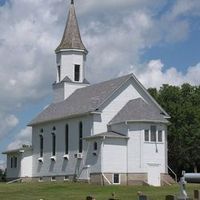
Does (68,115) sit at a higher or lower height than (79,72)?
lower

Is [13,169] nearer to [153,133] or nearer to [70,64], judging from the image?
[70,64]

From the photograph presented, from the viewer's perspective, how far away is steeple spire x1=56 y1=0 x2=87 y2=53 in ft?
247

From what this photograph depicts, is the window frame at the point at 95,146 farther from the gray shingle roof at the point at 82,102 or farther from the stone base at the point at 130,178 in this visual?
the gray shingle roof at the point at 82,102

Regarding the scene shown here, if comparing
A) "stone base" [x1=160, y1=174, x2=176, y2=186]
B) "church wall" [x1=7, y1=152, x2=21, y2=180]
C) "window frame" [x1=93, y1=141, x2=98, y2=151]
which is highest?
"window frame" [x1=93, y1=141, x2=98, y2=151]

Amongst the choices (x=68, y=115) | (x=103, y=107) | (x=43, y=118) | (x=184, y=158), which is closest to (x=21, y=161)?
(x=43, y=118)

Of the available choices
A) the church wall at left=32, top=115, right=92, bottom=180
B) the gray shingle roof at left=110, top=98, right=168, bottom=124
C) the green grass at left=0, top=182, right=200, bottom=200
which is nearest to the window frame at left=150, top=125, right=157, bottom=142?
the gray shingle roof at left=110, top=98, right=168, bottom=124

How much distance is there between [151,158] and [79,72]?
18.5 metres

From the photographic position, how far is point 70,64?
7512 cm

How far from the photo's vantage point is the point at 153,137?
61500mm

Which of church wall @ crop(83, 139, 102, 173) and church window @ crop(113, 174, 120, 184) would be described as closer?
church wall @ crop(83, 139, 102, 173)

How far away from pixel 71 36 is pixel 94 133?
1715cm

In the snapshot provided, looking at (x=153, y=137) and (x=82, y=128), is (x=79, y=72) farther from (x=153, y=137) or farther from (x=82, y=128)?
(x=153, y=137)

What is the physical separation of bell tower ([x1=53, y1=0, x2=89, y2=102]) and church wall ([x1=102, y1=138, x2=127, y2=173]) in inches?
632

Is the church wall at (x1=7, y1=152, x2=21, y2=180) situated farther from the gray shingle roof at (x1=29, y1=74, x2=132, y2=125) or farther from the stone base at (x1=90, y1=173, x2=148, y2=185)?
the stone base at (x1=90, y1=173, x2=148, y2=185)
